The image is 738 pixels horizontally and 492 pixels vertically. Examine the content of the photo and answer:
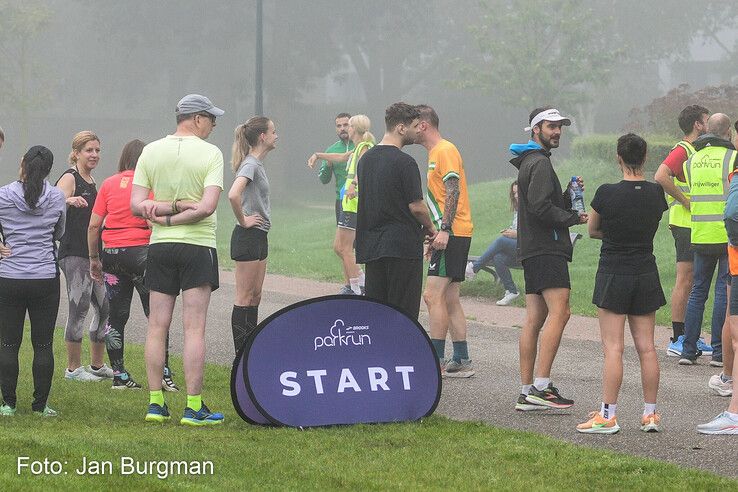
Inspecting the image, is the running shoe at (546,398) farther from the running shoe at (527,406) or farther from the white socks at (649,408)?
the white socks at (649,408)

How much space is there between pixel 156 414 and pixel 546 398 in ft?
8.66

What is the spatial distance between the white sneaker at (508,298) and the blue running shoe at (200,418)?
8.19 meters

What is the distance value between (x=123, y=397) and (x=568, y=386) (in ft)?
11.2

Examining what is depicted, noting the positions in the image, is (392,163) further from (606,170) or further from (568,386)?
(606,170)

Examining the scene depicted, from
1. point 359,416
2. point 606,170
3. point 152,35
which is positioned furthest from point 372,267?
point 152,35

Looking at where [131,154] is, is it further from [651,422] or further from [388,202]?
[651,422]

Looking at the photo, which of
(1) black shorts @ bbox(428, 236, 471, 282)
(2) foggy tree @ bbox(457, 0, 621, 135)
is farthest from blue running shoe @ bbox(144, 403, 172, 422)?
(2) foggy tree @ bbox(457, 0, 621, 135)

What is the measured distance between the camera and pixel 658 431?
26.3 ft

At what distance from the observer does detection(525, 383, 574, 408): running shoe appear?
8688mm

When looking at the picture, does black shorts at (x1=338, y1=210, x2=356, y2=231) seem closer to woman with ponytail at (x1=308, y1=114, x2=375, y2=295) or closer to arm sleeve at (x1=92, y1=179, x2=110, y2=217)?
woman with ponytail at (x1=308, y1=114, x2=375, y2=295)

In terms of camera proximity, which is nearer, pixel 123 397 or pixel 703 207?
pixel 123 397

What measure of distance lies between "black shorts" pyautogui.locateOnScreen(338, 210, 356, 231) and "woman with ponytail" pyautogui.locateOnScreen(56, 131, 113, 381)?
15.3 ft

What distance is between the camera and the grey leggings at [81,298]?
991cm

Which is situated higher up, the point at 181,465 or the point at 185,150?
the point at 185,150
